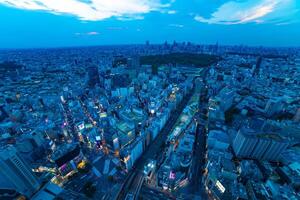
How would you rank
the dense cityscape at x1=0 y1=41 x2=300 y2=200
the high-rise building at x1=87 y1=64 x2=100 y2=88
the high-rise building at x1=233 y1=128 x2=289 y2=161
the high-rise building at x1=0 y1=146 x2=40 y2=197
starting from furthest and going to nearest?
the high-rise building at x1=87 y1=64 x2=100 y2=88 < the high-rise building at x1=233 y1=128 x2=289 y2=161 < the dense cityscape at x1=0 y1=41 x2=300 y2=200 < the high-rise building at x1=0 y1=146 x2=40 y2=197

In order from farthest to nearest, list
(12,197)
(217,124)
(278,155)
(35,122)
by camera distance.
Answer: (35,122) < (217,124) < (278,155) < (12,197)

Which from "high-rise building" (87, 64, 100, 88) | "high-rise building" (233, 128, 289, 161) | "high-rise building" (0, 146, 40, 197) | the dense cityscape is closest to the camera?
"high-rise building" (0, 146, 40, 197)

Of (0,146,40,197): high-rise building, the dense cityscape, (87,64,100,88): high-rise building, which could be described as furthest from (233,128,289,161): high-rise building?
(87,64,100,88): high-rise building

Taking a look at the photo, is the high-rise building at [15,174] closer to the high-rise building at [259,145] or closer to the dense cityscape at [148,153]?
the dense cityscape at [148,153]

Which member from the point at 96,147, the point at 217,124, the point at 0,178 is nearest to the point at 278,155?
the point at 217,124

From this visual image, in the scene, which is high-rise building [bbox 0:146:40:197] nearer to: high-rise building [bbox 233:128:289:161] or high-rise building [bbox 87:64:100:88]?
high-rise building [bbox 233:128:289:161]

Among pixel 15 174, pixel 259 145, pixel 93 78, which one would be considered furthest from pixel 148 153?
pixel 93 78

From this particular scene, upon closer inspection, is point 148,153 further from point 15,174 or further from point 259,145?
point 259,145

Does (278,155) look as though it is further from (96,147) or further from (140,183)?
(96,147)
